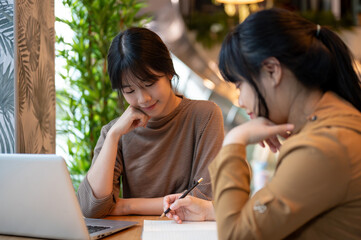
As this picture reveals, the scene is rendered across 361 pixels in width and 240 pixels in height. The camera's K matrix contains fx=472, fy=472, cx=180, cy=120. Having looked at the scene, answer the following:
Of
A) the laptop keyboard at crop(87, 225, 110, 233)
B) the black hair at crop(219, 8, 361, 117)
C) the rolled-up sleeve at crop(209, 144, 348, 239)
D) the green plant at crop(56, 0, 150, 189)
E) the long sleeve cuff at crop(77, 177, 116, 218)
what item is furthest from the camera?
the green plant at crop(56, 0, 150, 189)

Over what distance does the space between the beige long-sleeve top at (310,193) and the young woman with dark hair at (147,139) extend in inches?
29.6

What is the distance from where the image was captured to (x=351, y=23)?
10156 mm

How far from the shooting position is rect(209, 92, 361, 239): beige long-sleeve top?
40.1 inches

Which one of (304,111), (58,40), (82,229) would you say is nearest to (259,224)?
(304,111)

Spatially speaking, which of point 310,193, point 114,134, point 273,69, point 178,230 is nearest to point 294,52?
point 273,69

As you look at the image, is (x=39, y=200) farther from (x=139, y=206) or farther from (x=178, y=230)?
(x=139, y=206)

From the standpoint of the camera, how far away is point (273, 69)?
116 centimetres

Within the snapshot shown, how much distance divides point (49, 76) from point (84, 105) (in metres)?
1.20

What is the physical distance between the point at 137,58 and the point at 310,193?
1.01m

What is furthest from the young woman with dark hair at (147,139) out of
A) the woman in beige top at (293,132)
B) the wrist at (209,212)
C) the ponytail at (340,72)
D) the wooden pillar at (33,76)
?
the ponytail at (340,72)

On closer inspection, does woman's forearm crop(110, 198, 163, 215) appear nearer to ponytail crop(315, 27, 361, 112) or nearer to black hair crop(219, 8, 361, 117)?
black hair crop(219, 8, 361, 117)

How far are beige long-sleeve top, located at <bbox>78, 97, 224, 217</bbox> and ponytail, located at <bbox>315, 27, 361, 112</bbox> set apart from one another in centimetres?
81

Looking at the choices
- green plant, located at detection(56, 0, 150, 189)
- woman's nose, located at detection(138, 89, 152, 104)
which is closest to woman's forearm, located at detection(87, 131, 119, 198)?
woman's nose, located at detection(138, 89, 152, 104)

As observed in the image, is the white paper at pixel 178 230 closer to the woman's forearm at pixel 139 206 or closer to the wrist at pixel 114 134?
the woman's forearm at pixel 139 206
